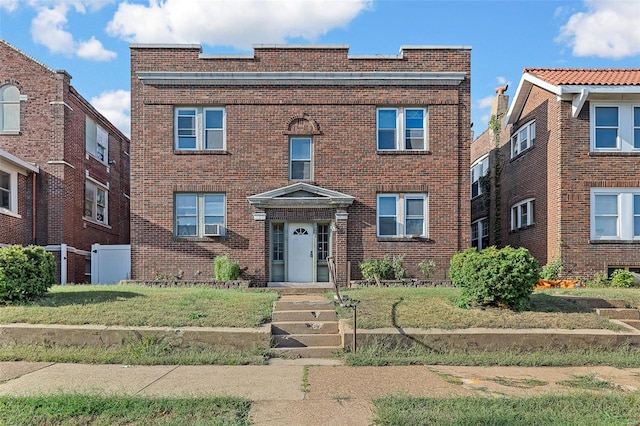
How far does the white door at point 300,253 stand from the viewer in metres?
16.9

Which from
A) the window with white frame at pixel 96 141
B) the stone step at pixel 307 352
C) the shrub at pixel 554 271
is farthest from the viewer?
the window with white frame at pixel 96 141

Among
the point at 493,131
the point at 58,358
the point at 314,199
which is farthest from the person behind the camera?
the point at 493,131

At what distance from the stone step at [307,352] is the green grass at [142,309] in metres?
0.79

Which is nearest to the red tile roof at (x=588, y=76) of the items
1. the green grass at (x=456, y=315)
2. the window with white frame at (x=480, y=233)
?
the window with white frame at (x=480, y=233)

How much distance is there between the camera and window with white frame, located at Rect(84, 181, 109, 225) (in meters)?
20.9

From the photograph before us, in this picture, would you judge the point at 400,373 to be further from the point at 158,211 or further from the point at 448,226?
the point at 158,211

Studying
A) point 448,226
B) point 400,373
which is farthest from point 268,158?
point 400,373

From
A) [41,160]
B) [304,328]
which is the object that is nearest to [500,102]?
[304,328]

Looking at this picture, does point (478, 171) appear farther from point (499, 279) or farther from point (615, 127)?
point (499, 279)

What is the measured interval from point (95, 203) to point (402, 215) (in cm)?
1277

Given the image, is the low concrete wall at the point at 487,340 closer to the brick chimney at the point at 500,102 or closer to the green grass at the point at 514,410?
the green grass at the point at 514,410

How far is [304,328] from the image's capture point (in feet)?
32.2

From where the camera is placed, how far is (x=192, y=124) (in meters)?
17.1

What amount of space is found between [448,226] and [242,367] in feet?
34.9
